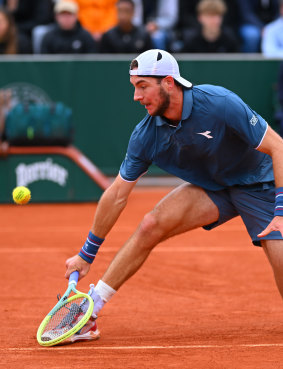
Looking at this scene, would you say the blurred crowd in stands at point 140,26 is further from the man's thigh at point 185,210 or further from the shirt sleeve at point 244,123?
the shirt sleeve at point 244,123

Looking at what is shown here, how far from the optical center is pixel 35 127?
11312mm

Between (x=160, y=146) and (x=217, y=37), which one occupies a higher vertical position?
(x=160, y=146)

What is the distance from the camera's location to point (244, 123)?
5.14 metres

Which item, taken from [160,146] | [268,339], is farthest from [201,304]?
[160,146]

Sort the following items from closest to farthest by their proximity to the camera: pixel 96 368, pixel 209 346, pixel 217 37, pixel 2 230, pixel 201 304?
pixel 96 368, pixel 209 346, pixel 201 304, pixel 2 230, pixel 217 37

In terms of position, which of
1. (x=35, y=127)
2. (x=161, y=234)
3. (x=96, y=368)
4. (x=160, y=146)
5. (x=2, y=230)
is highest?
(x=160, y=146)

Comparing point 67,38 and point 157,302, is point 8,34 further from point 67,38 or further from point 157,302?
point 157,302

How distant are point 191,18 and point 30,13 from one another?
9.21ft

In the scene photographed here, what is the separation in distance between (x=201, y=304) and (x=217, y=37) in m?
7.67

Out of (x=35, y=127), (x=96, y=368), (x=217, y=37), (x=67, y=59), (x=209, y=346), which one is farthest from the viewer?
(x=217, y=37)

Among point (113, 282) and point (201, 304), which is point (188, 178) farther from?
point (201, 304)

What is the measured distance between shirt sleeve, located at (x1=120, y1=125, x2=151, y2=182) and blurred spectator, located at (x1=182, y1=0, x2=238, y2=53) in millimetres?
8181

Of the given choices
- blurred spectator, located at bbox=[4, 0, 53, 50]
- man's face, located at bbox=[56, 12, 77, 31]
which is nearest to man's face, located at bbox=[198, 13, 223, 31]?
man's face, located at bbox=[56, 12, 77, 31]

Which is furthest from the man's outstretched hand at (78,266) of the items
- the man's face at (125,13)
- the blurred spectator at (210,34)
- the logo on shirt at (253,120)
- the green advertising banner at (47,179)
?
the blurred spectator at (210,34)
